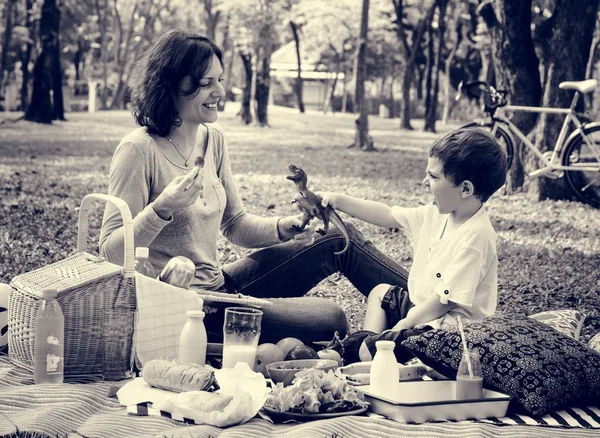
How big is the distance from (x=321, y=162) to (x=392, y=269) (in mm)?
12238

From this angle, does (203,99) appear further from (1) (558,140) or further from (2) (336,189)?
(2) (336,189)

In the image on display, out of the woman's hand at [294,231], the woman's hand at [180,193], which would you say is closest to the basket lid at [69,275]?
the woman's hand at [180,193]

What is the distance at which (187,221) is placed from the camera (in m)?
4.66

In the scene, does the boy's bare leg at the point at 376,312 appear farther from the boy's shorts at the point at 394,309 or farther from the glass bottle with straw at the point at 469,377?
the glass bottle with straw at the point at 469,377

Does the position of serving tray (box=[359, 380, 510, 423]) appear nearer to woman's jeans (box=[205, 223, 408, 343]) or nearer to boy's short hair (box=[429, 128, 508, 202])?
woman's jeans (box=[205, 223, 408, 343])

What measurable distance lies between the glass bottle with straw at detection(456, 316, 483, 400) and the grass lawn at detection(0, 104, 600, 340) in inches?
67.9

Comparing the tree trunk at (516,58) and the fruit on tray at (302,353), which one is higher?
the tree trunk at (516,58)

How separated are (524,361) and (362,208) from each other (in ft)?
3.91

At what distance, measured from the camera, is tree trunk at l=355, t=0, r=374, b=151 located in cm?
2008

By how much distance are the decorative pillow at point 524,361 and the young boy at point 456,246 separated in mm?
135

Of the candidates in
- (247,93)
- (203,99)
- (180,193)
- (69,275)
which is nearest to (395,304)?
(180,193)

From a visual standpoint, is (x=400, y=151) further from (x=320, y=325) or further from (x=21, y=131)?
(x=320, y=325)

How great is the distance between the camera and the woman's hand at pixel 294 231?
498cm

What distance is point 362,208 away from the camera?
491cm
